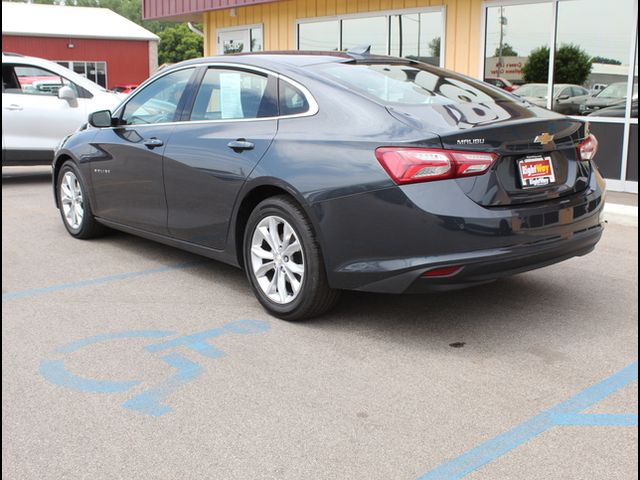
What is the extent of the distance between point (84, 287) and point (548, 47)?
24.1 feet

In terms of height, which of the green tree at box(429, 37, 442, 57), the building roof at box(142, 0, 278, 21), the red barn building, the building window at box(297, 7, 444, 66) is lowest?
the green tree at box(429, 37, 442, 57)

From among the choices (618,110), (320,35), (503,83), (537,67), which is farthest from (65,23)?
(618,110)

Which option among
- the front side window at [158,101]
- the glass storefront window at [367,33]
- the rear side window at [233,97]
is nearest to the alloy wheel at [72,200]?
the front side window at [158,101]

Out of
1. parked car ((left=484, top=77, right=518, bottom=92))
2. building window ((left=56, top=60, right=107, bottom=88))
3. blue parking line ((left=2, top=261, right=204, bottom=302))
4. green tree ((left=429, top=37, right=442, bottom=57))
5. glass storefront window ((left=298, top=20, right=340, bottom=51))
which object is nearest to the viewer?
blue parking line ((left=2, top=261, right=204, bottom=302))

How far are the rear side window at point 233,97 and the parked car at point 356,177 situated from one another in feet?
0.03

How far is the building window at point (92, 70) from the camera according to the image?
1601 inches

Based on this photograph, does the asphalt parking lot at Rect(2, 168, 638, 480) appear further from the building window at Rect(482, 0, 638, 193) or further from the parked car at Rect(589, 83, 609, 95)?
the parked car at Rect(589, 83, 609, 95)

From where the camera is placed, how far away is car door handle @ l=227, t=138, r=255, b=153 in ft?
15.7

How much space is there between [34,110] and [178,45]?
225ft

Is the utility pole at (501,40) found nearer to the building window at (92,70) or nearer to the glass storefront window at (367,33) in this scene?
the glass storefront window at (367,33)

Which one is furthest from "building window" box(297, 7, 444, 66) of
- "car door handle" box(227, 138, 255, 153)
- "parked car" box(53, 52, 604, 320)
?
"car door handle" box(227, 138, 255, 153)

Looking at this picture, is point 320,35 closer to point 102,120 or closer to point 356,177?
point 102,120

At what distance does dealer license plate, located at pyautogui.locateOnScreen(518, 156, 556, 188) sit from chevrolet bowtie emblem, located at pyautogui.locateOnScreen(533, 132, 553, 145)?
9 cm

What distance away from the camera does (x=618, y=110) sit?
9680mm
